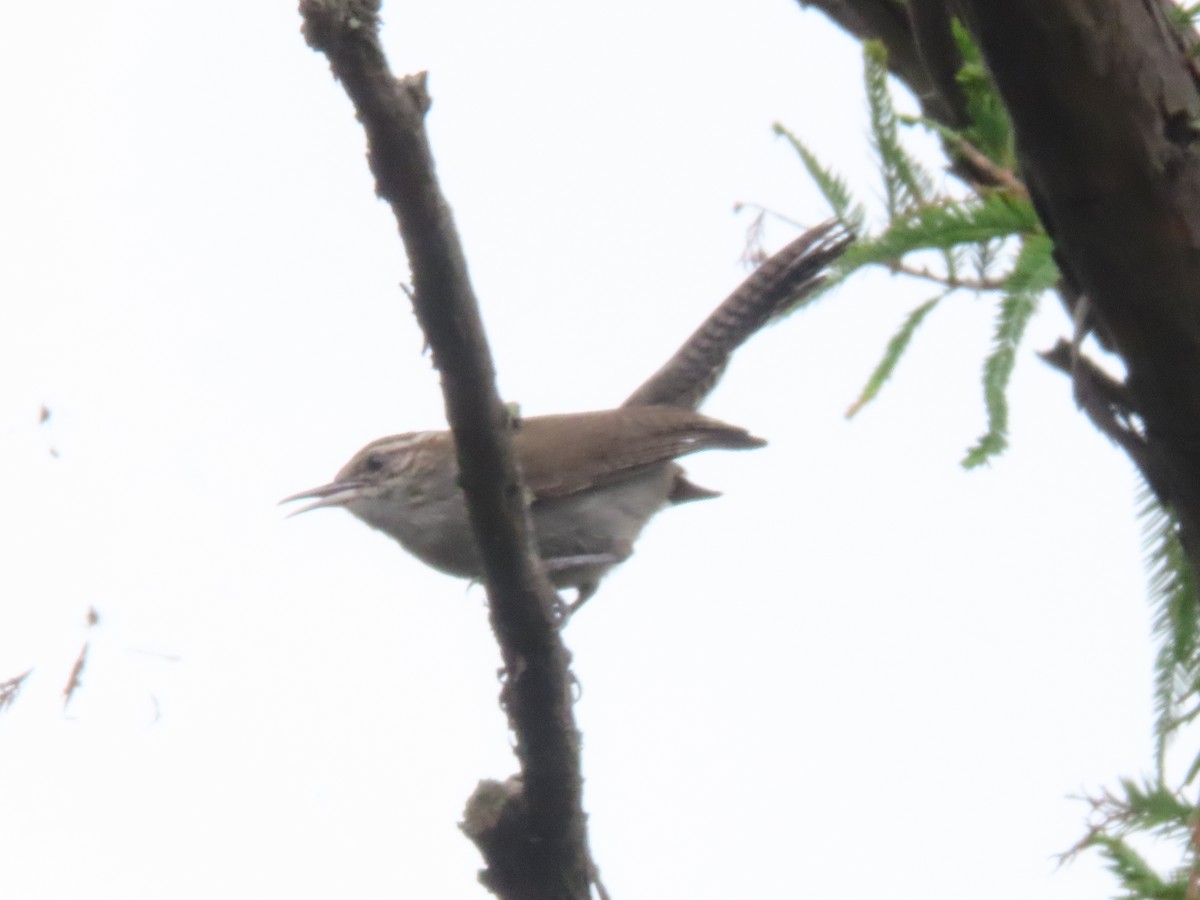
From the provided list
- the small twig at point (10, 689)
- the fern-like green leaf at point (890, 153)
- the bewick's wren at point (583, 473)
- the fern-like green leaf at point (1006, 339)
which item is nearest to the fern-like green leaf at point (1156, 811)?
the fern-like green leaf at point (1006, 339)

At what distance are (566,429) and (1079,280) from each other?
3716mm

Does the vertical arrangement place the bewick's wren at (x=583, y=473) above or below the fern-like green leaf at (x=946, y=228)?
above

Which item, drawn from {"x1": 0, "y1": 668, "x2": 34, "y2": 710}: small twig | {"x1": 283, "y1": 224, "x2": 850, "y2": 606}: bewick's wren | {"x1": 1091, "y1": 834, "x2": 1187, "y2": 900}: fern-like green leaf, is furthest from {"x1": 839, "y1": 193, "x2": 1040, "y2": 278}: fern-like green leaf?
{"x1": 283, "y1": 224, "x2": 850, "y2": 606}: bewick's wren

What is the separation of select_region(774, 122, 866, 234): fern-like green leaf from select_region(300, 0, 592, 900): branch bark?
2.35 feet

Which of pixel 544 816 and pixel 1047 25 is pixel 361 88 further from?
pixel 544 816

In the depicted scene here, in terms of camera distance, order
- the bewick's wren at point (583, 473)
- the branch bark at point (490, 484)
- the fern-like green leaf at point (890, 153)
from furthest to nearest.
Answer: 1. the bewick's wren at point (583, 473)
2. the fern-like green leaf at point (890, 153)
3. the branch bark at point (490, 484)

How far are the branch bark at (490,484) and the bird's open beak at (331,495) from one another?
7.84ft

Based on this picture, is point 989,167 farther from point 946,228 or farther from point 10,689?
point 10,689

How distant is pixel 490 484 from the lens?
260 centimetres

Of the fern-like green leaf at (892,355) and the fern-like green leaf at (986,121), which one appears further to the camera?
the fern-like green leaf at (892,355)

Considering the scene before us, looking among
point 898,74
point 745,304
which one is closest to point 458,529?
point 745,304

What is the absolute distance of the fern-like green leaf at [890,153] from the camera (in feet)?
8.26

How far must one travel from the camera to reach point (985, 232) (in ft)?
7.16

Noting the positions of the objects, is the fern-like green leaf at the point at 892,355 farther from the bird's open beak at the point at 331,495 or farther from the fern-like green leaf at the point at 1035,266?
the bird's open beak at the point at 331,495
